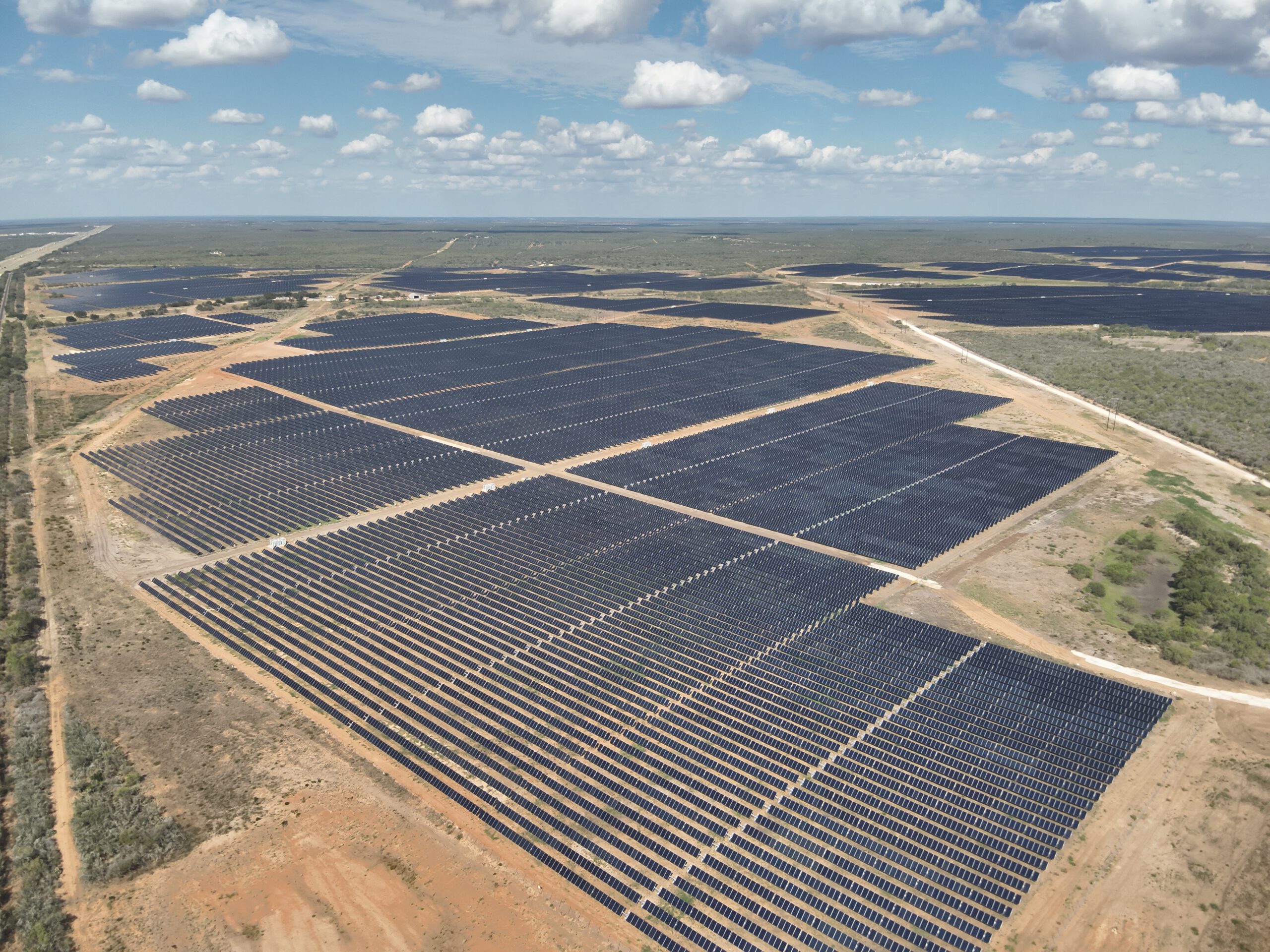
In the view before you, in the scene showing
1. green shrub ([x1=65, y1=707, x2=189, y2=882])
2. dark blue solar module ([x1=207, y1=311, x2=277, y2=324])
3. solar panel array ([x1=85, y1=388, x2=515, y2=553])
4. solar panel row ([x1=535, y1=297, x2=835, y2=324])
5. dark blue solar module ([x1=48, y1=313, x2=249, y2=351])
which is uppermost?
solar panel row ([x1=535, y1=297, x2=835, y2=324])

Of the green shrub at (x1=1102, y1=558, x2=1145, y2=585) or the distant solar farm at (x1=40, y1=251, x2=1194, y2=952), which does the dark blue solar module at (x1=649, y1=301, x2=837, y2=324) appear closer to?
the distant solar farm at (x1=40, y1=251, x2=1194, y2=952)

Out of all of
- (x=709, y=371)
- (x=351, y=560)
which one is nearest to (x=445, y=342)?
(x=709, y=371)

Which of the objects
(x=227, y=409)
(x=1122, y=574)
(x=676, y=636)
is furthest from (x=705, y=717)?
(x=227, y=409)

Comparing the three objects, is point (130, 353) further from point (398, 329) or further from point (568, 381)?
point (568, 381)

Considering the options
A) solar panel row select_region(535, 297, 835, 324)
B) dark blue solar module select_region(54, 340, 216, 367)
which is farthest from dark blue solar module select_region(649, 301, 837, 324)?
dark blue solar module select_region(54, 340, 216, 367)

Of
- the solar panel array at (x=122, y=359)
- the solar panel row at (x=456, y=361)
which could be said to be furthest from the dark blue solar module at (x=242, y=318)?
the solar panel row at (x=456, y=361)

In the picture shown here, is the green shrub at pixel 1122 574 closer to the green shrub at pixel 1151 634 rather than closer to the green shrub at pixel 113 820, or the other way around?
the green shrub at pixel 1151 634
